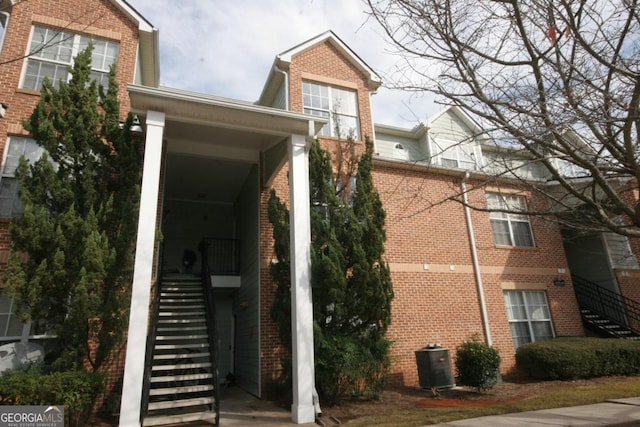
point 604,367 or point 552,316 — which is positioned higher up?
point 552,316

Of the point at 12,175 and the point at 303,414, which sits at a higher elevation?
the point at 12,175

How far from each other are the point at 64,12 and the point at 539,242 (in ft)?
51.0

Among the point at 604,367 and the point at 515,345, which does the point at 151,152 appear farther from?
the point at 604,367

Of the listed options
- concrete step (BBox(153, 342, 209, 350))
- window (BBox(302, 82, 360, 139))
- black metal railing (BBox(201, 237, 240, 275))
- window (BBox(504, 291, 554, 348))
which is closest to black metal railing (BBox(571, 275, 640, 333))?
window (BBox(504, 291, 554, 348))

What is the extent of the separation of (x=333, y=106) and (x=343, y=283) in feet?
21.5

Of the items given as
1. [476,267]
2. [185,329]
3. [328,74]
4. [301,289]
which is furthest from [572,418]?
[328,74]

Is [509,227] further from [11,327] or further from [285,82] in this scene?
[11,327]

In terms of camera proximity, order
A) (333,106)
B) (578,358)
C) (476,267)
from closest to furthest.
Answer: (578,358)
(476,267)
(333,106)

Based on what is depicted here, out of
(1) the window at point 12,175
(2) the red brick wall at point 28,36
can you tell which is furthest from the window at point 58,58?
(1) the window at point 12,175

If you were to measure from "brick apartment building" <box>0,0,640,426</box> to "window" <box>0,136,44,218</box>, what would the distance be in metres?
0.03

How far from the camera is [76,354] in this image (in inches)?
251

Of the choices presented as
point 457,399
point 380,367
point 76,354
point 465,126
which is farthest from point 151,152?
point 465,126

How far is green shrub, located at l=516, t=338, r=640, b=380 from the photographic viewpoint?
10289 mm

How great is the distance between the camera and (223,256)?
Answer: 13266 mm
